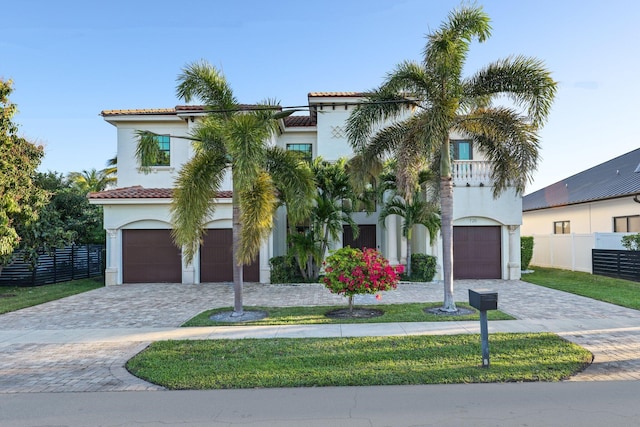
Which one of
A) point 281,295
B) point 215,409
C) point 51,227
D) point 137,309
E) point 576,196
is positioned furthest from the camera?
point 576,196

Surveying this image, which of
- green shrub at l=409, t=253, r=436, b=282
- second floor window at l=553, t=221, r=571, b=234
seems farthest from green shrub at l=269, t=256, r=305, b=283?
second floor window at l=553, t=221, r=571, b=234

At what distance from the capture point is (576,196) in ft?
72.0

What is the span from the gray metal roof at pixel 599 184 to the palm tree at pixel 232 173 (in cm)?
1647

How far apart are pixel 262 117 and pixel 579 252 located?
16.6 m

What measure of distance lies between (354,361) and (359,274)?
9.90 ft

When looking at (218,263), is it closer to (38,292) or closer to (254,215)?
(38,292)

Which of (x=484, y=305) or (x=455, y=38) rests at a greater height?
(x=455, y=38)

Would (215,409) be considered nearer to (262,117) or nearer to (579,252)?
(262,117)

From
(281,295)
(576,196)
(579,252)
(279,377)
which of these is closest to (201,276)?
(281,295)

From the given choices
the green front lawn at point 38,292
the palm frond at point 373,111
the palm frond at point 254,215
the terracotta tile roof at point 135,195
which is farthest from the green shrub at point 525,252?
the green front lawn at point 38,292

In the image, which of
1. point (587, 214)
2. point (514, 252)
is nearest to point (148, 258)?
point (514, 252)

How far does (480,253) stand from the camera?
15.6 m

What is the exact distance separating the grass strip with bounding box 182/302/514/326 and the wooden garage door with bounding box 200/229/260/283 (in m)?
5.56

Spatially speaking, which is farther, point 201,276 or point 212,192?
point 201,276
